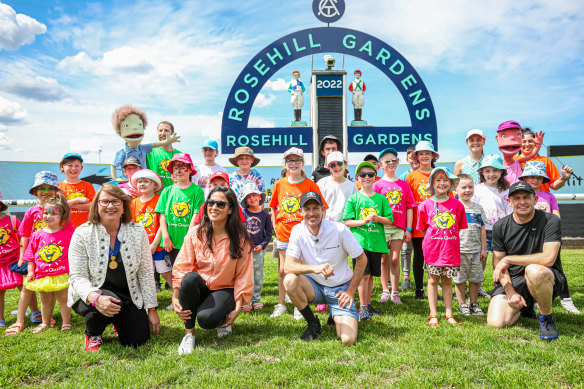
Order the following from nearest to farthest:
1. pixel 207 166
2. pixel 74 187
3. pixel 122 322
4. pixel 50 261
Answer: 1. pixel 122 322
2. pixel 50 261
3. pixel 74 187
4. pixel 207 166

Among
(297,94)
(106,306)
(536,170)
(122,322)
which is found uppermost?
(297,94)

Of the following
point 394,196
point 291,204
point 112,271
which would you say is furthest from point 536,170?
point 112,271

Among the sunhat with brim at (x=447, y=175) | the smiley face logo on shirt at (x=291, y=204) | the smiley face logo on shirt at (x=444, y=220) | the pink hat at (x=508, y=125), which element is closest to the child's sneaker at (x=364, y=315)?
the smiley face logo on shirt at (x=444, y=220)

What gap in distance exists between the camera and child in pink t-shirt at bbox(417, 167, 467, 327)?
3734mm

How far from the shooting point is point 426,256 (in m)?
3.87

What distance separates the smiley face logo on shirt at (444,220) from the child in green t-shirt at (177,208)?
8.79 ft

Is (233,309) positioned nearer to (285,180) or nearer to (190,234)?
(190,234)

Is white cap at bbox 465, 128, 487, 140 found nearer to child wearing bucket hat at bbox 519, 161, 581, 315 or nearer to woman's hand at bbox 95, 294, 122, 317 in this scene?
child wearing bucket hat at bbox 519, 161, 581, 315

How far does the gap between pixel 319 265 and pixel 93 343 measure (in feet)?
6.84

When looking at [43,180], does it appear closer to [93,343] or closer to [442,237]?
[93,343]

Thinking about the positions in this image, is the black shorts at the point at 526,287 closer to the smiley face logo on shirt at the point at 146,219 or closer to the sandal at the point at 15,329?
the smiley face logo on shirt at the point at 146,219

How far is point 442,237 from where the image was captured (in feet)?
12.5

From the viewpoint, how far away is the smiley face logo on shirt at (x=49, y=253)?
12.4ft

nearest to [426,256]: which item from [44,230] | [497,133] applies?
[497,133]
